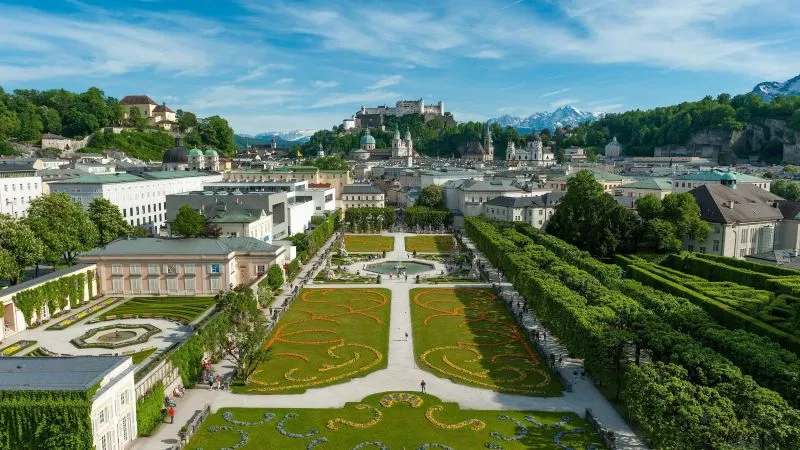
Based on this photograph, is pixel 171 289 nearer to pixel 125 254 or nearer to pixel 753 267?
pixel 125 254

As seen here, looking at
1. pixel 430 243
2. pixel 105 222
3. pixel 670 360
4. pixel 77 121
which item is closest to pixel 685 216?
pixel 430 243

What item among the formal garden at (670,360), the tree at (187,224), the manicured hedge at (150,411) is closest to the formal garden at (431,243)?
the formal garden at (670,360)

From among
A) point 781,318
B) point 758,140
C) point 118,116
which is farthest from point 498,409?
point 758,140

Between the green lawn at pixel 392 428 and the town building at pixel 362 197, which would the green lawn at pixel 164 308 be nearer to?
the green lawn at pixel 392 428

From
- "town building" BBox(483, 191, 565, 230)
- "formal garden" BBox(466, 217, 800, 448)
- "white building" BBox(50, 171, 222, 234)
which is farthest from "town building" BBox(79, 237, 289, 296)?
"town building" BBox(483, 191, 565, 230)

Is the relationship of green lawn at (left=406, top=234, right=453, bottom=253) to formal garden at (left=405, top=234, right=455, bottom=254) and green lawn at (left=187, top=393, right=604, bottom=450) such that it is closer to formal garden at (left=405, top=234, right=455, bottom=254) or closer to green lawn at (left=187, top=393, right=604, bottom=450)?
formal garden at (left=405, top=234, right=455, bottom=254)

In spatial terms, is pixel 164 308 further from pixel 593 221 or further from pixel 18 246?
pixel 593 221
